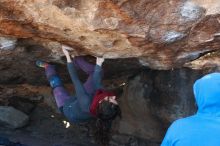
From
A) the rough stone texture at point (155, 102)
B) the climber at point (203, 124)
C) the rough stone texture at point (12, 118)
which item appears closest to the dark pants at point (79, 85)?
the rough stone texture at point (155, 102)

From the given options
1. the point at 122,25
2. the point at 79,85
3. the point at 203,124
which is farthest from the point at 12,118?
the point at 203,124

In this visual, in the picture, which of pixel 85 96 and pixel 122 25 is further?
pixel 85 96

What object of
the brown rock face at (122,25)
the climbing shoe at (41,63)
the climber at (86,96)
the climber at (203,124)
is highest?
the brown rock face at (122,25)

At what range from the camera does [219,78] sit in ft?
8.77

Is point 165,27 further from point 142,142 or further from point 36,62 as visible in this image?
point 142,142

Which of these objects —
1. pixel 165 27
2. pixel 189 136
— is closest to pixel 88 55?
pixel 165 27

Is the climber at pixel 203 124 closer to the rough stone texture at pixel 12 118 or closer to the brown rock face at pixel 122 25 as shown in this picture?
the brown rock face at pixel 122 25

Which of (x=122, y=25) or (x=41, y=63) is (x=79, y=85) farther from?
(x=122, y=25)

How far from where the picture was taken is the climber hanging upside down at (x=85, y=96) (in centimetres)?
495

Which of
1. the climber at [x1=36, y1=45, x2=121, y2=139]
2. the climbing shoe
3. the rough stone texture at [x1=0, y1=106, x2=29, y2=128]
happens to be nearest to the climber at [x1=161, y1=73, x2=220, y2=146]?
the climber at [x1=36, y1=45, x2=121, y2=139]

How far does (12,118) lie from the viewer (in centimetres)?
707

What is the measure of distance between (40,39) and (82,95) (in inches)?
32.9

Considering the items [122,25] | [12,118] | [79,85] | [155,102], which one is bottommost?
[12,118]

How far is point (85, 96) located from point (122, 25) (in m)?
1.25
